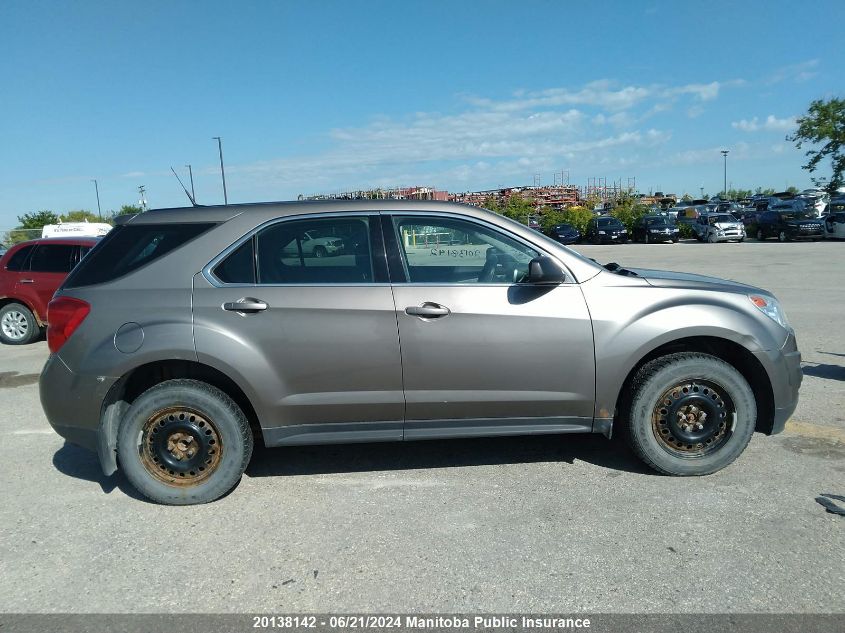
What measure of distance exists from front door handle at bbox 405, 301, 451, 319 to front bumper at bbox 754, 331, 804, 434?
78.6 inches

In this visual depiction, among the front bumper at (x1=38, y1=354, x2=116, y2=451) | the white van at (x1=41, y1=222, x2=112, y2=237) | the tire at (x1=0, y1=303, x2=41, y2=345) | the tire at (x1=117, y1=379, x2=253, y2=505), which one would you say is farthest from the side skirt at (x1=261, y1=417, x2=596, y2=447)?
the white van at (x1=41, y1=222, x2=112, y2=237)

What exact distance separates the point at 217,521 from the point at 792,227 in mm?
32816

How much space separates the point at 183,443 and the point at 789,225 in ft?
108

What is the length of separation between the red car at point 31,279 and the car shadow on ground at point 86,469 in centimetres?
582

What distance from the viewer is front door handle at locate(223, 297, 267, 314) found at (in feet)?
12.9

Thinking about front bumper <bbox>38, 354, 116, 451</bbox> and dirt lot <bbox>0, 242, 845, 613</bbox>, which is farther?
front bumper <bbox>38, 354, 116, 451</bbox>

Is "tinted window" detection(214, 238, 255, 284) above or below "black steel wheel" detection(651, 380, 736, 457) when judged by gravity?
above

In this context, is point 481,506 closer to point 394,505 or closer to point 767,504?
point 394,505

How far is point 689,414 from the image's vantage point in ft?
Result: 13.8

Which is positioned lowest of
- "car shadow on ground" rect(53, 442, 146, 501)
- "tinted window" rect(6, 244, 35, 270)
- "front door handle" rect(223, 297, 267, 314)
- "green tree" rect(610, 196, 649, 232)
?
"car shadow on ground" rect(53, 442, 146, 501)

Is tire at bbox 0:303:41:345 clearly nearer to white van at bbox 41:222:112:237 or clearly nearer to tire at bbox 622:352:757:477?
tire at bbox 622:352:757:477

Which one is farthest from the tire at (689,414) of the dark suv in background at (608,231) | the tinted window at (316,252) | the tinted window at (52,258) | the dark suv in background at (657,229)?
the dark suv in background at (608,231)

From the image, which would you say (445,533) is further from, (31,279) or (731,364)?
(31,279)

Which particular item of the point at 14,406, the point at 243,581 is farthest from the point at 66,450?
the point at 243,581
